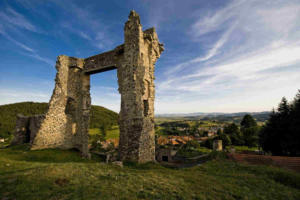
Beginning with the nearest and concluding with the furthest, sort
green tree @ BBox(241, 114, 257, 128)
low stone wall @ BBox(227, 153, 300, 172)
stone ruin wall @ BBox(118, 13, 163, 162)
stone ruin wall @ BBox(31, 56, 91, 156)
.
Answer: low stone wall @ BBox(227, 153, 300, 172) < stone ruin wall @ BBox(118, 13, 163, 162) < stone ruin wall @ BBox(31, 56, 91, 156) < green tree @ BBox(241, 114, 257, 128)

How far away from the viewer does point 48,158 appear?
9.48 meters

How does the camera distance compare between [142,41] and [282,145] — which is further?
[282,145]

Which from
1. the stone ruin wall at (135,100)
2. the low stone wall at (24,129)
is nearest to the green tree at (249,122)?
the stone ruin wall at (135,100)

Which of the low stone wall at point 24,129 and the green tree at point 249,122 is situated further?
the green tree at point 249,122

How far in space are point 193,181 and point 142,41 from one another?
880 cm

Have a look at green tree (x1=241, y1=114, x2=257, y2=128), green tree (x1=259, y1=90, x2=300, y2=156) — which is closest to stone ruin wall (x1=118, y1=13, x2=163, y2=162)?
green tree (x1=259, y1=90, x2=300, y2=156)

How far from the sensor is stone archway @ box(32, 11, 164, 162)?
30.4ft

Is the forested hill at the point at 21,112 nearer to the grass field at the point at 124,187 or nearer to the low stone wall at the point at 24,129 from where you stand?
the low stone wall at the point at 24,129

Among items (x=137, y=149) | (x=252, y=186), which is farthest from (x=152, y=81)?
(x=252, y=186)

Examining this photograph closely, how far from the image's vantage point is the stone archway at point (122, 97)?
30.4 ft

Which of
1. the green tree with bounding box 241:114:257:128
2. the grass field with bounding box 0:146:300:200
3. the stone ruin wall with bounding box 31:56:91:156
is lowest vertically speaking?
the green tree with bounding box 241:114:257:128

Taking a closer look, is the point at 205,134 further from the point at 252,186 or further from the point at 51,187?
the point at 51,187

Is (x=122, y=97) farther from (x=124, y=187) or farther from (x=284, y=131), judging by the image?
(x=284, y=131)

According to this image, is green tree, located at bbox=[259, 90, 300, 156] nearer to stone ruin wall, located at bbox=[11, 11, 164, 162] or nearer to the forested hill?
stone ruin wall, located at bbox=[11, 11, 164, 162]
